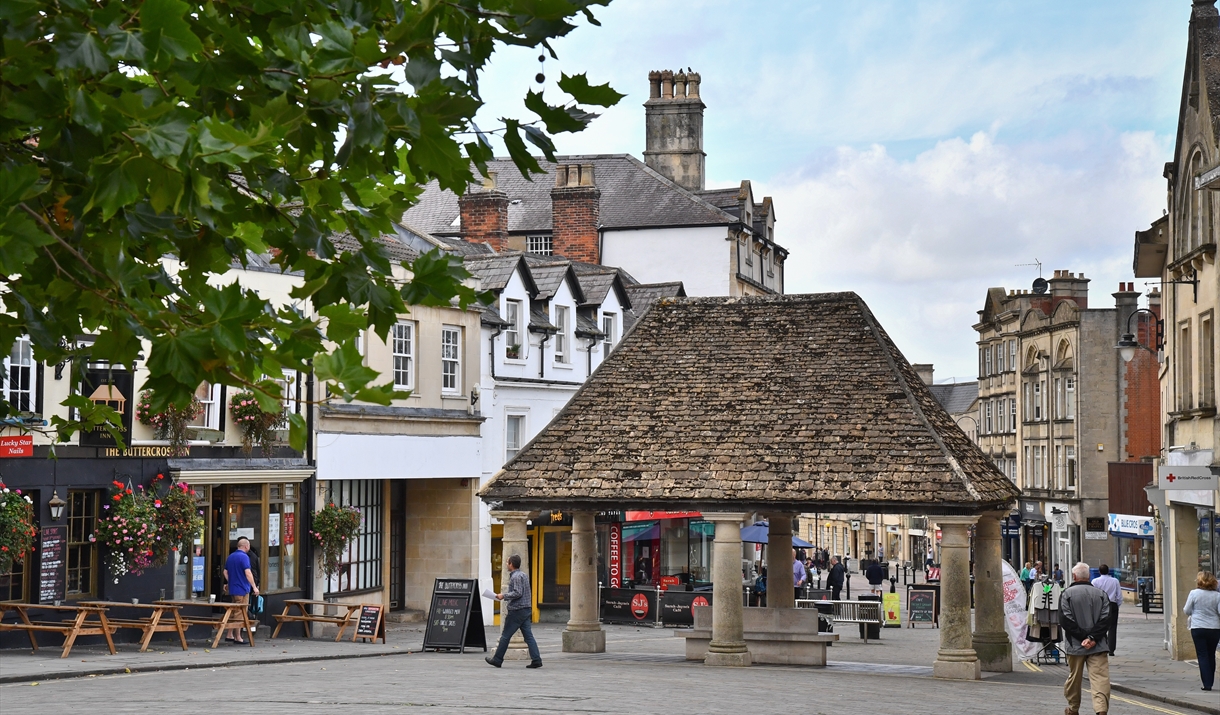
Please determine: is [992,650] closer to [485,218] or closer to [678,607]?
[678,607]

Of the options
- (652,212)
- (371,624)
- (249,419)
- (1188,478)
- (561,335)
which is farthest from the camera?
(652,212)

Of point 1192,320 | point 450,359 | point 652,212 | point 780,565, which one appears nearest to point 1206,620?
point 780,565

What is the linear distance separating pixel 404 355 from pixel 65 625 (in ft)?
41.9

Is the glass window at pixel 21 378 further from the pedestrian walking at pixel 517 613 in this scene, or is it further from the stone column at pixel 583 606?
the stone column at pixel 583 606

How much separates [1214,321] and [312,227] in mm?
21594

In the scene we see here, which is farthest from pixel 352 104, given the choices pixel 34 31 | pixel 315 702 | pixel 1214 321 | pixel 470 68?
pixel 1214 321

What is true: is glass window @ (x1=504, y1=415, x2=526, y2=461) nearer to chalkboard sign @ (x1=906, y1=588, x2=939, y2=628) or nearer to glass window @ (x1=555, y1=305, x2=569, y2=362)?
glass window @ (x1=555, y1=305, x2=569, y2=362)

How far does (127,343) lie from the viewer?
5.35 meters

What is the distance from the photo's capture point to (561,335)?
39.8 metres

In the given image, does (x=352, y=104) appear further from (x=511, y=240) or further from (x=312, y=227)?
(x=511, y=240)

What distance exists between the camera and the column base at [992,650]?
73.1 ft

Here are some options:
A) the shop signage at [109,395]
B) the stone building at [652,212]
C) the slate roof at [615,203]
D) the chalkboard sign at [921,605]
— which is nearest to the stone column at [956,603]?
the shop signage at [109,395]

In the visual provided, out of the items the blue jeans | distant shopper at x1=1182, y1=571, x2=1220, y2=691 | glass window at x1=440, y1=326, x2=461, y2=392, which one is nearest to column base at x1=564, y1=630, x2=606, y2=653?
the blue jeans

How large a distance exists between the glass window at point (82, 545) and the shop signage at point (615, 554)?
65.3 feet
